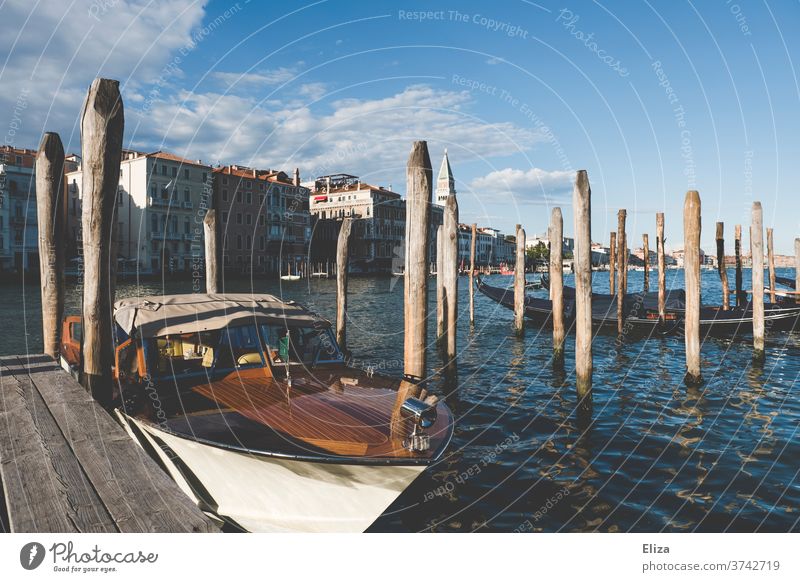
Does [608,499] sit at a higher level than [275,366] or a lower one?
lower

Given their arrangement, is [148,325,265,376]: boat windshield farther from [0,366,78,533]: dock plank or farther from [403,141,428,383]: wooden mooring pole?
[403,141,428,383]: wooden mooring pole

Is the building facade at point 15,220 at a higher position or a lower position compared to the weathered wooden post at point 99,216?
→ higher

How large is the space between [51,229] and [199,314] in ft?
15.2

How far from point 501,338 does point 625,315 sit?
18.4 ft

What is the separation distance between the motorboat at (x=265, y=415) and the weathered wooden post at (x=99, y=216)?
1.47 feet

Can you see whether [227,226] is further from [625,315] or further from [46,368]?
[46,368]

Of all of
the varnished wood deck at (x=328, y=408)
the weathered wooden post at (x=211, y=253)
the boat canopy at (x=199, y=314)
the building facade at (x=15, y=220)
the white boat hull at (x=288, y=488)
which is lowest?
the white boat hull at (x=288, y=488)

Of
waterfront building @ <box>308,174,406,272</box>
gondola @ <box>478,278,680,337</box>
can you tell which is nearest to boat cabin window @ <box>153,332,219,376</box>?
gondola @ <box>478,278,680,337</box>

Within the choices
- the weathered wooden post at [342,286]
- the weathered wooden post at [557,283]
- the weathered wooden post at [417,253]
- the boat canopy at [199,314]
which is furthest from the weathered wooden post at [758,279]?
the boat canopy at [199,314]

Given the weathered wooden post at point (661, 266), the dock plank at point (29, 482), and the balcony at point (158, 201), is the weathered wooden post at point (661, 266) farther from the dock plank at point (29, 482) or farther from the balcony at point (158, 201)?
the balcony at point (158, 201)

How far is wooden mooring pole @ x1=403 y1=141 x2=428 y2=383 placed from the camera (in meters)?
7.01

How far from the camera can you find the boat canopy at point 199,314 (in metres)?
6.77
